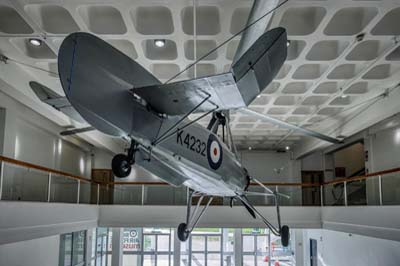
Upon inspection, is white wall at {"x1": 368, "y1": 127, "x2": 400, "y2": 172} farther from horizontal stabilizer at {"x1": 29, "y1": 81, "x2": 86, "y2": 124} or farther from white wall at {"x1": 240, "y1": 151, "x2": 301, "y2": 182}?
horizontal stabilizer at {"x1": 29, "y1": 81, "x2": 86, "y2": 124}

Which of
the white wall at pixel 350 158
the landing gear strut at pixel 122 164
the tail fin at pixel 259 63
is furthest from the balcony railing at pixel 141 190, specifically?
the white wall at pixel 350 158

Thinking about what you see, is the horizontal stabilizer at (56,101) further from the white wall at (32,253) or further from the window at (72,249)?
the window at (72,249)

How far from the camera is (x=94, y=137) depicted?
12.9 metres

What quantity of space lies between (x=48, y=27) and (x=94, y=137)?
706 cm

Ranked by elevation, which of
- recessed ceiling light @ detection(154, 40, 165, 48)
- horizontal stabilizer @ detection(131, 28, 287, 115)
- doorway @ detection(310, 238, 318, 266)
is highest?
recessed ceiling light @ detection(154, 40, 165, 48)

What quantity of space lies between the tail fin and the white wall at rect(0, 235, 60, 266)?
7.26 metres

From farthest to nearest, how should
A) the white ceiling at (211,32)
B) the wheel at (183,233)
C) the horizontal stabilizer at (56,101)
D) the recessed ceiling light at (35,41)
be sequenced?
the wheel at (183,233) < the recessed ceiling light at (35,41) < the white ceiling at (211,32) < the horizontal stabilizer at (56,101)

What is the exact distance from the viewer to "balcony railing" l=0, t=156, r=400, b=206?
6.89 m

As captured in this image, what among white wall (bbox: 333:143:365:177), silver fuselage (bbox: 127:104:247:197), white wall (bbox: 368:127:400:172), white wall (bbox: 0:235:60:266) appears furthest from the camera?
white wall (bbox: 333:143:365:177)

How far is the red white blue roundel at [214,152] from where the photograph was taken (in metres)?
4.82

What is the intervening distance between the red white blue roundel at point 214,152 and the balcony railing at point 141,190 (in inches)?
137

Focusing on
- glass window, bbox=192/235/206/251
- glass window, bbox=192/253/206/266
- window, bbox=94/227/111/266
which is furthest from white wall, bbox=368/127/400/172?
window, bbox=94/227/111/266

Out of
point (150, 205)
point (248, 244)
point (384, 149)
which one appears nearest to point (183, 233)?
point (150, 205)

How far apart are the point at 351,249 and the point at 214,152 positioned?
8545 millimetres
